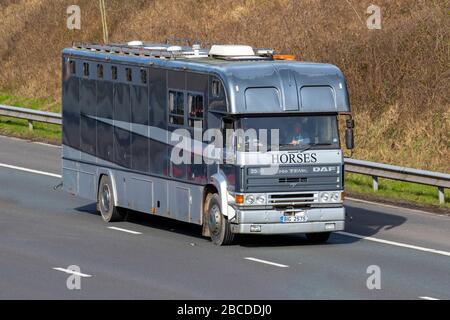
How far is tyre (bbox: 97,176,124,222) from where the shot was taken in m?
26.2

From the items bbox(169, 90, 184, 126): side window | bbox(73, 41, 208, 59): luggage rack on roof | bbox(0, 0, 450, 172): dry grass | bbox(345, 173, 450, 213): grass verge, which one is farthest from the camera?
bbox(0, 0, 450, 172): dry grass

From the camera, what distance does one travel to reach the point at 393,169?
29.5m

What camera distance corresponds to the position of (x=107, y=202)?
26391mm

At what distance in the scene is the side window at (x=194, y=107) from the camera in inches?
903

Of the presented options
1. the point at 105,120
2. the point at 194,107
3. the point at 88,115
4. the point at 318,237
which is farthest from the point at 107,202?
the point at 318,237

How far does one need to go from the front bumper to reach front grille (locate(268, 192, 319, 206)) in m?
0.15

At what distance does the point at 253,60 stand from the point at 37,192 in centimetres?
840

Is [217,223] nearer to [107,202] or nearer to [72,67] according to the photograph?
[107,202]

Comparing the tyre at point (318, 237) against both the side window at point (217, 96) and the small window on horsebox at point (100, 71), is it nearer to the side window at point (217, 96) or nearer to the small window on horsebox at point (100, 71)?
the side window at point (217, 96)

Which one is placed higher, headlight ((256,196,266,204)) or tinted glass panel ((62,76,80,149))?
tinted glass panel ((62,76,80,149))

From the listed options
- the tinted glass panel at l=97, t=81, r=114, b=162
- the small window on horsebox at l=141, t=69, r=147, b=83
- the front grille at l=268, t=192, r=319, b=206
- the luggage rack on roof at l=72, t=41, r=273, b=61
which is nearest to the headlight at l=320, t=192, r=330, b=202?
the front grille at l=268, t=192, r=319, b=206

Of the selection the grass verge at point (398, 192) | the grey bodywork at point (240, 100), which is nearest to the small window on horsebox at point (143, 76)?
the grey bodywork at point (240, 100)

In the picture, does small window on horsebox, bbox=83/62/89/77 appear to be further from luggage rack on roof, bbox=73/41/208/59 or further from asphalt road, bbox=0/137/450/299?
asphalt road, bbox=0/137/450/299
